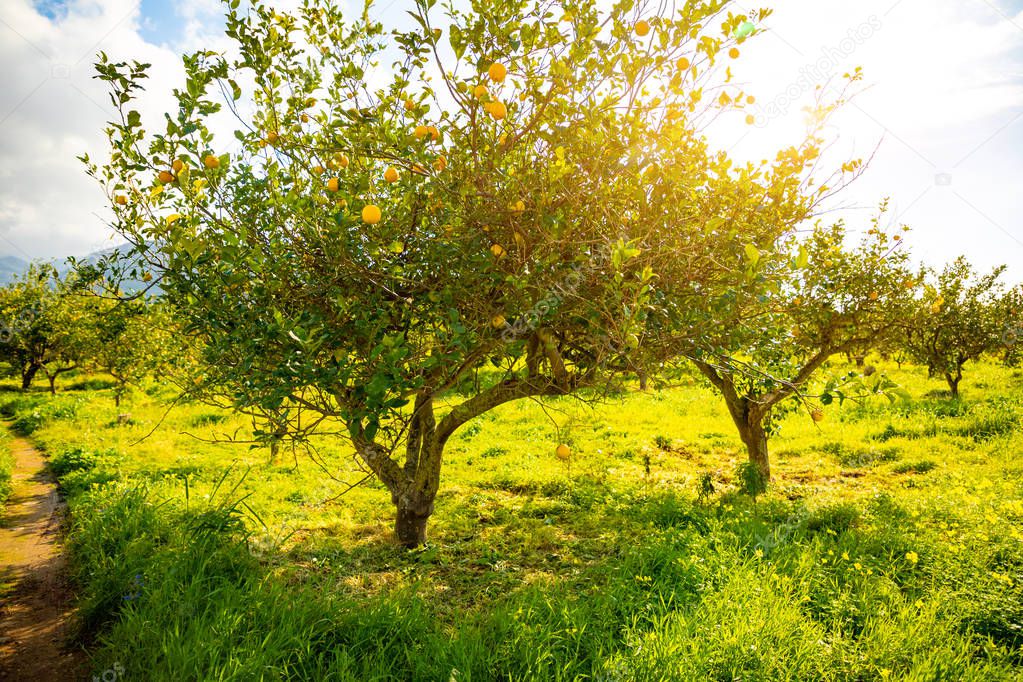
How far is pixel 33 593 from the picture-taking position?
504 centimetres

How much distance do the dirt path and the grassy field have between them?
0.79ft

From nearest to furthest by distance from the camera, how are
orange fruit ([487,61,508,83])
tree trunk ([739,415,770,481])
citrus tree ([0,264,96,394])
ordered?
1. orange fruit ([487,61,508,83])
2. tree trunk ([739,415,770,481])
3. citrus tree ([0,264,96,394])

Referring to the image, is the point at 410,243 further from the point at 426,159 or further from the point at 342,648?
the point at 342,648

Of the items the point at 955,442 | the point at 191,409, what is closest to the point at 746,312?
the point at 955,442

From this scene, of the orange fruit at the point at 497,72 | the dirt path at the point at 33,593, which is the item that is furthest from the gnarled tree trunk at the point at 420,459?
the orange fruit at the point at 497,72

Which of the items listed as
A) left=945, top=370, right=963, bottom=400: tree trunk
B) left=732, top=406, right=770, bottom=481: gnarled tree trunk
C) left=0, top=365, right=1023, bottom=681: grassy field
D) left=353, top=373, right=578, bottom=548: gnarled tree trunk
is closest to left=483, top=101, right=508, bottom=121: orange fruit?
left=0, top=365, right=1023, bottom=681: grassy field

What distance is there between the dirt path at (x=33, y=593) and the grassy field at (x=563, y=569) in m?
0.24

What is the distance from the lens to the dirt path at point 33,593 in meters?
4.01

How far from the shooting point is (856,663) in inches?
153

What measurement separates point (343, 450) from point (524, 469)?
13.5 feet

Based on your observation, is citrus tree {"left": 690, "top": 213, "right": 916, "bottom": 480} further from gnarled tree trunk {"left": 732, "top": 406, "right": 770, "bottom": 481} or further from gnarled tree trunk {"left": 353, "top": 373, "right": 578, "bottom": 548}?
gnarled tree trunk {"left": 353, "top": 373, "right": 578, "bottom": 548}

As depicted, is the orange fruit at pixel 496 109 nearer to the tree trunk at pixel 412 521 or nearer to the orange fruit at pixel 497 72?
the orange fruit at pixel 497 72

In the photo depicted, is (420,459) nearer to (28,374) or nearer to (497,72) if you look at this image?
(497,72)

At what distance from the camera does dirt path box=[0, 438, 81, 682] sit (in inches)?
158
